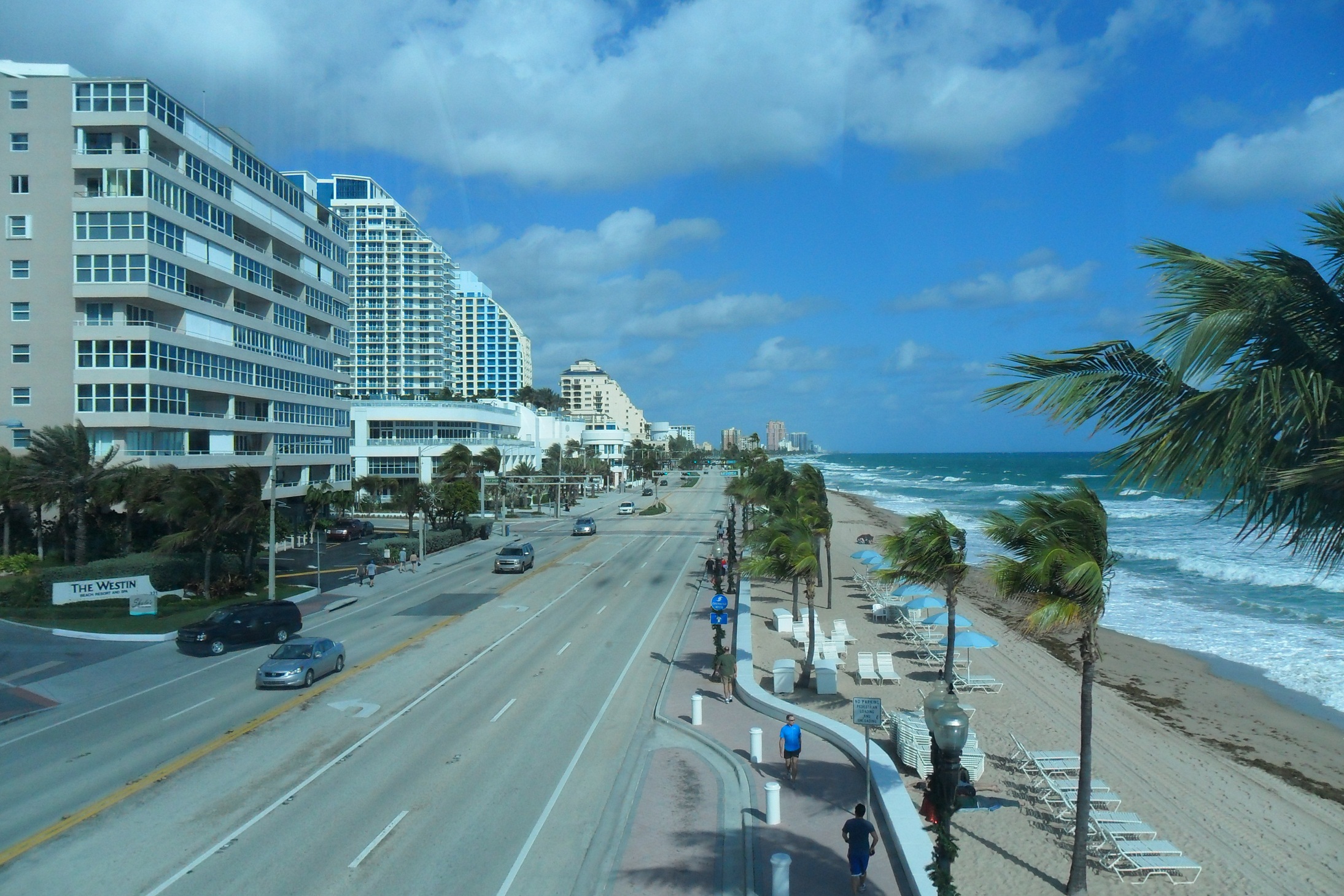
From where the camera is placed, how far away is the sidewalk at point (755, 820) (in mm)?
12008

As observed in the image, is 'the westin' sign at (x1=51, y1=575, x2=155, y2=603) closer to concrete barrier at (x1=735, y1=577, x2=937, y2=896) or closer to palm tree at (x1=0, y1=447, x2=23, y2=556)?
palm tree at (x1=0, y1=447, x2=23, y2=556)

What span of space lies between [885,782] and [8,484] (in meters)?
39.2

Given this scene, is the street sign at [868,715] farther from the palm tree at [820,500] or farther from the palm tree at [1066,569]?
the palm tree at [820,500]

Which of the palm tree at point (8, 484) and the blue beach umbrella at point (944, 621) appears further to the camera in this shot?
the palm tree at point (8, 484)

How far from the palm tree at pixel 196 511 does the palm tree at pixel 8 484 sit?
6307mm

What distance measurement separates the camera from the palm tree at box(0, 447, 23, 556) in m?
36.1

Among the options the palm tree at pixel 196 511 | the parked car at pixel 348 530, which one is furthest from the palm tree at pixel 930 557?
the parked car at pixel 348 530

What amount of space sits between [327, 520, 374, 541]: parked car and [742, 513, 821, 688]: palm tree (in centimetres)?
4290

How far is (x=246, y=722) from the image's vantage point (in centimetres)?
1981

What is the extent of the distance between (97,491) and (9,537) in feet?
31.0

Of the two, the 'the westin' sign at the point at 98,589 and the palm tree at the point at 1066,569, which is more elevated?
the palm tree at the point at 1066,569

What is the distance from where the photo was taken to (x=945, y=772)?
9453 millimetres

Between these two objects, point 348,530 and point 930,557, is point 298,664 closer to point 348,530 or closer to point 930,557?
point 930,557

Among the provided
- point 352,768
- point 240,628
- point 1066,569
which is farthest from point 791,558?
point 240,628
